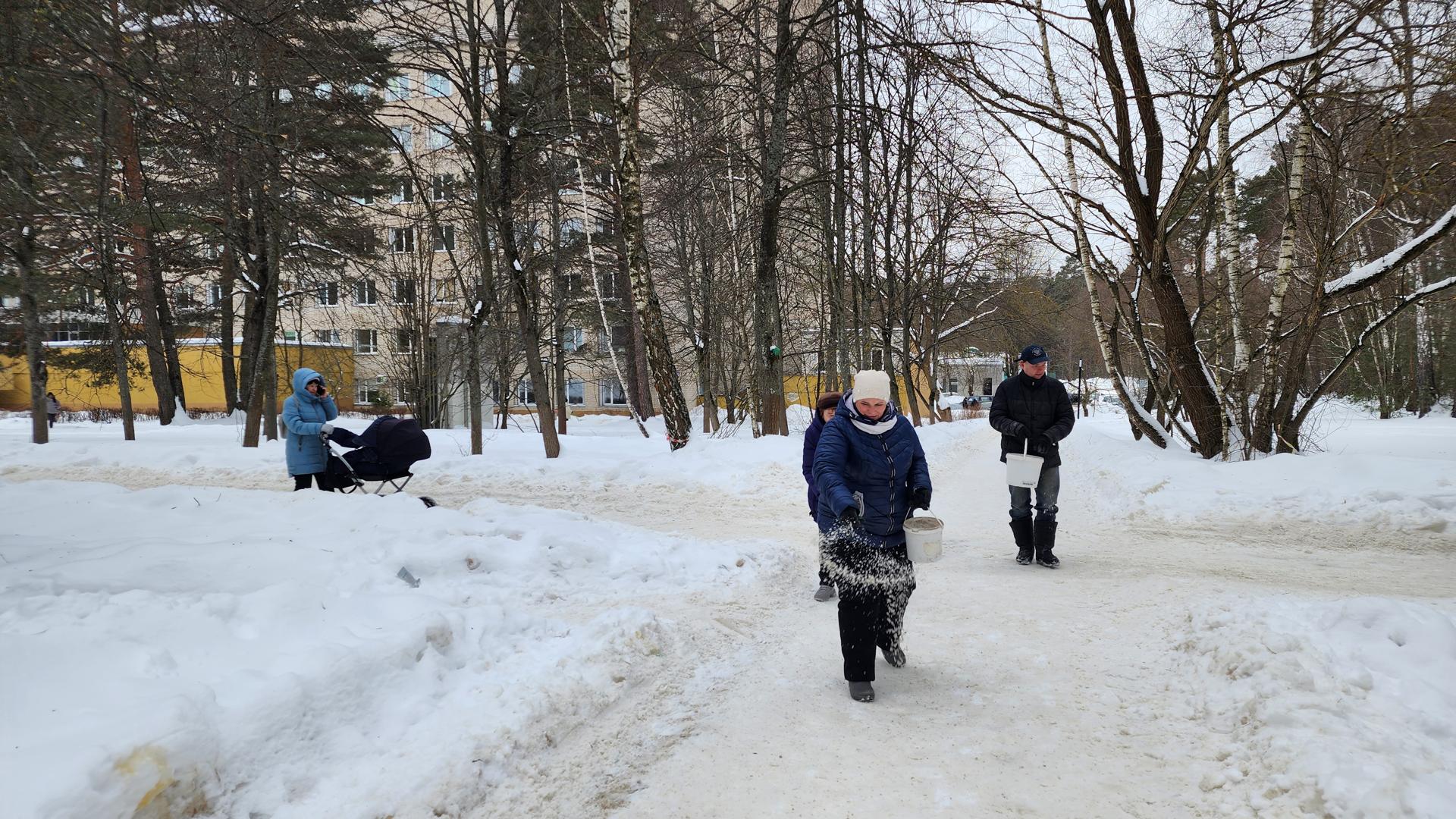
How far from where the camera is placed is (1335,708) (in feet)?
11.8

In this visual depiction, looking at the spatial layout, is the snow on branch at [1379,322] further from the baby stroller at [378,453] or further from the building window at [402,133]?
the building window at [402,133]

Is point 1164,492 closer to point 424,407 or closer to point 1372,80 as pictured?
point 1372,80

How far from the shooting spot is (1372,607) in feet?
14.0

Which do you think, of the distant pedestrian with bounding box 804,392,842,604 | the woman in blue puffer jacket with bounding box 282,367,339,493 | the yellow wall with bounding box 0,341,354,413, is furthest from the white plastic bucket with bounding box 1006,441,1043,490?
the yellow wall with bounding box 0,341,354,413

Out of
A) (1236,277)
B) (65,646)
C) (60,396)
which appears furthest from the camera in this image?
A: (60,396)

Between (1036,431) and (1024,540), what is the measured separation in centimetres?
103

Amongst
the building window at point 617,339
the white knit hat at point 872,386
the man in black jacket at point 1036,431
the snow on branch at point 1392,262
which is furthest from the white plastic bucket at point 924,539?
the building window at point 617,339

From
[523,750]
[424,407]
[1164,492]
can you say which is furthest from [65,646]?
[424,407]

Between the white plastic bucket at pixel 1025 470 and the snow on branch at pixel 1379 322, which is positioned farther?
the snow on branch at pixel 1379 322

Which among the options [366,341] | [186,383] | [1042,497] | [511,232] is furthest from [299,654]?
[186,383]

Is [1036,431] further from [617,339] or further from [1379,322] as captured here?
[617,339]

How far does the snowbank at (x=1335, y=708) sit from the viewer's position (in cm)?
308

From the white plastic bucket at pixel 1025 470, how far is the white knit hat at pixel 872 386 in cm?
361

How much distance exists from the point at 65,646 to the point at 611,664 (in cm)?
253
